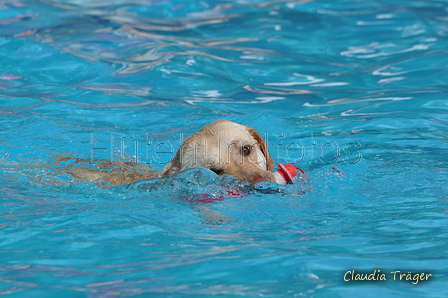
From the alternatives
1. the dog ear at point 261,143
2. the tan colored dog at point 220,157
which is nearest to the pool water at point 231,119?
the tan colored dog at point 220,157

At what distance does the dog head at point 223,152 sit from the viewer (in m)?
4.64

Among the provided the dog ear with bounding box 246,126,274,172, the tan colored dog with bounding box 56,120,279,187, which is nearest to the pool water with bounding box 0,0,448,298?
the tan colored dog with bounding box 56,120,279,187

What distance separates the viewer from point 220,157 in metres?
4.68

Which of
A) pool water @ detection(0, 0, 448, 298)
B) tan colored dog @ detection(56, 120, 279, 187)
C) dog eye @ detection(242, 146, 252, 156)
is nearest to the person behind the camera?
pool water @ detection(0, 0, 448, 298)

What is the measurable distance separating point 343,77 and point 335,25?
2278 millimetres

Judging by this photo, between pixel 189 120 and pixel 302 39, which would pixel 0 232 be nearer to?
pixel 189 120

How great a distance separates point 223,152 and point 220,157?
0.07 m

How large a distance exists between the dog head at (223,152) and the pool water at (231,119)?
0.63ft

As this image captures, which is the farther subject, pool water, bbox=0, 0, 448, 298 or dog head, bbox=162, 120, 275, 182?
dog head, bbox=162, 120, 275, 182

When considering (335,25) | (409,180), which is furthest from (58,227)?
(335,25)

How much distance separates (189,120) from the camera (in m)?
7.73

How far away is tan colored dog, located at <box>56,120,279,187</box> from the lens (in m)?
4.58

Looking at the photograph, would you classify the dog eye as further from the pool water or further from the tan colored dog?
the pool water

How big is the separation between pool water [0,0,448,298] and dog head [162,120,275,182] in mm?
192
